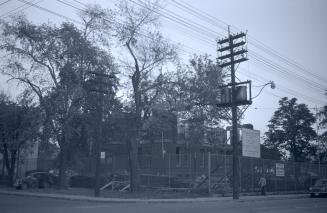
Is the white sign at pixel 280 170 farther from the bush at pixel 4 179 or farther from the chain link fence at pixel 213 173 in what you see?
the bush at pixel 4 179

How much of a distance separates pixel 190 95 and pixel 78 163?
65.6 ft

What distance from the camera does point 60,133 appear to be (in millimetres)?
36469

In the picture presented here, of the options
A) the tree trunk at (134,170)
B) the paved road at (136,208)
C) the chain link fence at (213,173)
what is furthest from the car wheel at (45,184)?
the paved road at (136,208)

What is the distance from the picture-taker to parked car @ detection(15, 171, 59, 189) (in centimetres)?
3538

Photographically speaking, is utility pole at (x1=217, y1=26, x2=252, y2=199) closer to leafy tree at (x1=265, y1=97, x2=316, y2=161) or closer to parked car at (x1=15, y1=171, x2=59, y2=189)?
parked car at (x1=15, y1=171, x2=59, y2=189)

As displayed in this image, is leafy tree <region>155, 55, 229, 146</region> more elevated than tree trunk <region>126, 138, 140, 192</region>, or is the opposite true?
leafy tree <region>155, 55, 229, 146</region>

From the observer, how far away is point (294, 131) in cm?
7825

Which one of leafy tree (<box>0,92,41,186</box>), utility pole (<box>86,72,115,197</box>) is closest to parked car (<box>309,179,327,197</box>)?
utility pole (<box>86,72,115,197</box>)

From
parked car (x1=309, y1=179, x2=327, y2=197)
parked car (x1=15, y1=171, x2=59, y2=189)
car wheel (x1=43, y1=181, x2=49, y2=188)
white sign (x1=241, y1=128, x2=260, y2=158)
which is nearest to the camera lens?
white sign (x1=241, y1=128, x2=260, y2=158)

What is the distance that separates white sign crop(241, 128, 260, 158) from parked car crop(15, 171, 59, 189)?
1860 centimetres

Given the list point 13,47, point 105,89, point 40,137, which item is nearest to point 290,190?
point 105,89

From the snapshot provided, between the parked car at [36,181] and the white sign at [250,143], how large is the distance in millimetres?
18598

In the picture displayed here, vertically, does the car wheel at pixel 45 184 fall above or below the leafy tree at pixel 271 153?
below

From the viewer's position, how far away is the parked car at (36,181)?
35.4 meters
